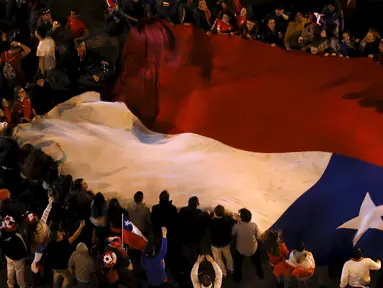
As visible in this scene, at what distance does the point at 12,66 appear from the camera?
11.0m

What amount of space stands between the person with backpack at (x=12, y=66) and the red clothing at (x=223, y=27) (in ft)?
11.2

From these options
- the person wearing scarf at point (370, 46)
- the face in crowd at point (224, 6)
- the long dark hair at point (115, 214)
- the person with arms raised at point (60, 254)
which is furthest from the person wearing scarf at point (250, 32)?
the person with arms raised at point (60, 254)

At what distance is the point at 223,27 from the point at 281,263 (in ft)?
17.3

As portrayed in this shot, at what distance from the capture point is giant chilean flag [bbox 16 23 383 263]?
352 inches

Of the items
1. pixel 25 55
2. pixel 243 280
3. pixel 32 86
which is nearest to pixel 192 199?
pixel 243 280

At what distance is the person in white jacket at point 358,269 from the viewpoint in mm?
7773

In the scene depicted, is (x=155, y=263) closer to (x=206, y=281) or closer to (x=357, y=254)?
(x=206, y=281)

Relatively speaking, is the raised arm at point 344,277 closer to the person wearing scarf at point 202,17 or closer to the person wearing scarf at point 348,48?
the person wearing scarf at point 348,48

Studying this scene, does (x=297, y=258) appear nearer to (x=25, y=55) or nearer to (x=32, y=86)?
(x=32, y=86)

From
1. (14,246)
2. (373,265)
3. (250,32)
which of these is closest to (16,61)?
(250,32)

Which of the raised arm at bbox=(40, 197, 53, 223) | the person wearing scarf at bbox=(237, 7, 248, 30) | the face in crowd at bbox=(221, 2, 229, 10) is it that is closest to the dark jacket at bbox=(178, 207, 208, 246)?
the raised arm at bbox=(40, 197, 53, 223)

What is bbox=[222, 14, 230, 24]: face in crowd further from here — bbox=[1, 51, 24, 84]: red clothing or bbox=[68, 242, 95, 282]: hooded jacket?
bbox=[68, 242, 95, 282]: hooded jacket

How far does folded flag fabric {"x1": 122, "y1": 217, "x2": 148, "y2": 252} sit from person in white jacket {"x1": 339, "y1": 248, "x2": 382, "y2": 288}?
2.40 meters

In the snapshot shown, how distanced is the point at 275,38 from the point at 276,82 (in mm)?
1357
